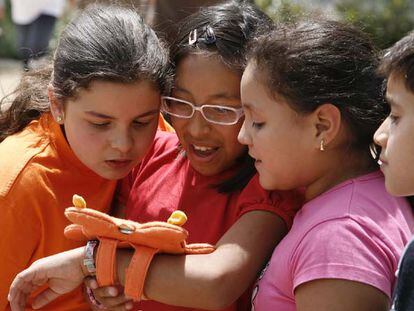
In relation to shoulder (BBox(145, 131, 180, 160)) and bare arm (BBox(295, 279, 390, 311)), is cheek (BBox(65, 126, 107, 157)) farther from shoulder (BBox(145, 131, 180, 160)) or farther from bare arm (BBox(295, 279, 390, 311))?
bare arm (BBox(295, 279, 390, 311))

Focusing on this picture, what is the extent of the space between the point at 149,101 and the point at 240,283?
697 mm

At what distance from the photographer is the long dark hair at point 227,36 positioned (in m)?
2.51

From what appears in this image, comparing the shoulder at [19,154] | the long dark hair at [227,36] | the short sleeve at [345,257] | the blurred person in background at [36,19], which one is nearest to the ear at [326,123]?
the short sleeve at [345,257]

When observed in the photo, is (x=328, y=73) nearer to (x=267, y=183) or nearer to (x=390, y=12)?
(x=267, y=183)

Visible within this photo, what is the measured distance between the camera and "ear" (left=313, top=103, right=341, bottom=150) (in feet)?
7.29

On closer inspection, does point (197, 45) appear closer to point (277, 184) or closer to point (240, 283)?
point (277, 184)

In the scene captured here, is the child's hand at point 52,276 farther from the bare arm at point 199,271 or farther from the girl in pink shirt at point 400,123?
the girl in pink shirt at point 400,123

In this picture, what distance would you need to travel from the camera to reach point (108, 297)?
2.36 m

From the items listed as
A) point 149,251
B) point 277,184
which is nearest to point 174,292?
point 149,251

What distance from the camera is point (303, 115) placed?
88.2 inches

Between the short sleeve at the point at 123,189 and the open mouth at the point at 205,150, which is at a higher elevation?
the open mouth at the point at 205,150

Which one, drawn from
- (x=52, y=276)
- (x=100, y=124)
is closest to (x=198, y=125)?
(x=100, y=124)

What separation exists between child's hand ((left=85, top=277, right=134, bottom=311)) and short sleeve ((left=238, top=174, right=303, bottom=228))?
0.44 m

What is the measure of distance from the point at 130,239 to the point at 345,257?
0.61 m
